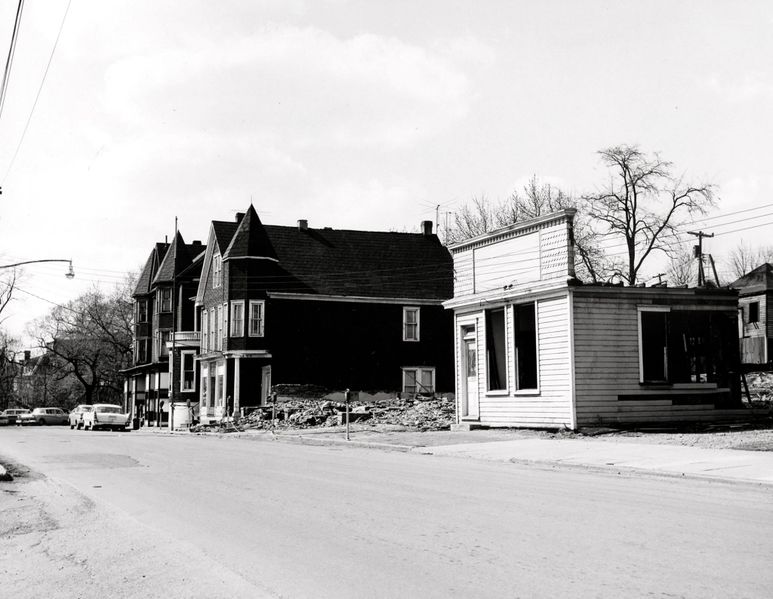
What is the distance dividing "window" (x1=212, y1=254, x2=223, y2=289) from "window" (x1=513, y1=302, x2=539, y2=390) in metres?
26.5

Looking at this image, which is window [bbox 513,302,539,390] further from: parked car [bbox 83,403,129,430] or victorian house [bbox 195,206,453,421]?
parked car [bbox 83,403,129,430]

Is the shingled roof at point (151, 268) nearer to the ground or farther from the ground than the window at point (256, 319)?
farther from the ground

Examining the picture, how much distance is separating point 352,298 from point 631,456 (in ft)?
106

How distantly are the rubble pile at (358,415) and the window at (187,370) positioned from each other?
52.4 feet

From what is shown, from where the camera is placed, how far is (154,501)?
11492mm

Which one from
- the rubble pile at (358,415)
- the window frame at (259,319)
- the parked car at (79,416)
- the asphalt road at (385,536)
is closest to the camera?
the asphalt road at (385,536)

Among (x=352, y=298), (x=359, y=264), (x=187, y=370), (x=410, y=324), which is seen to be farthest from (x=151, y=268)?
(x=410, y=324)

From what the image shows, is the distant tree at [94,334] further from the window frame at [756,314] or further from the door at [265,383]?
the window frame at [756,314]

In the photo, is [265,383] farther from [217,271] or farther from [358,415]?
[358,415]

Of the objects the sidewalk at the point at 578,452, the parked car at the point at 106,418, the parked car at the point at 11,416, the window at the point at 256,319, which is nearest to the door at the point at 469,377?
the sidewalk at the point at 578,452

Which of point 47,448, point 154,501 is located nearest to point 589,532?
point 154,501

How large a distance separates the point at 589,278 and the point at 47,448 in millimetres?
38343

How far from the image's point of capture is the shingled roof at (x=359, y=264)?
47.9 metres

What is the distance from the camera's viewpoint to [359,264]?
164 ft
